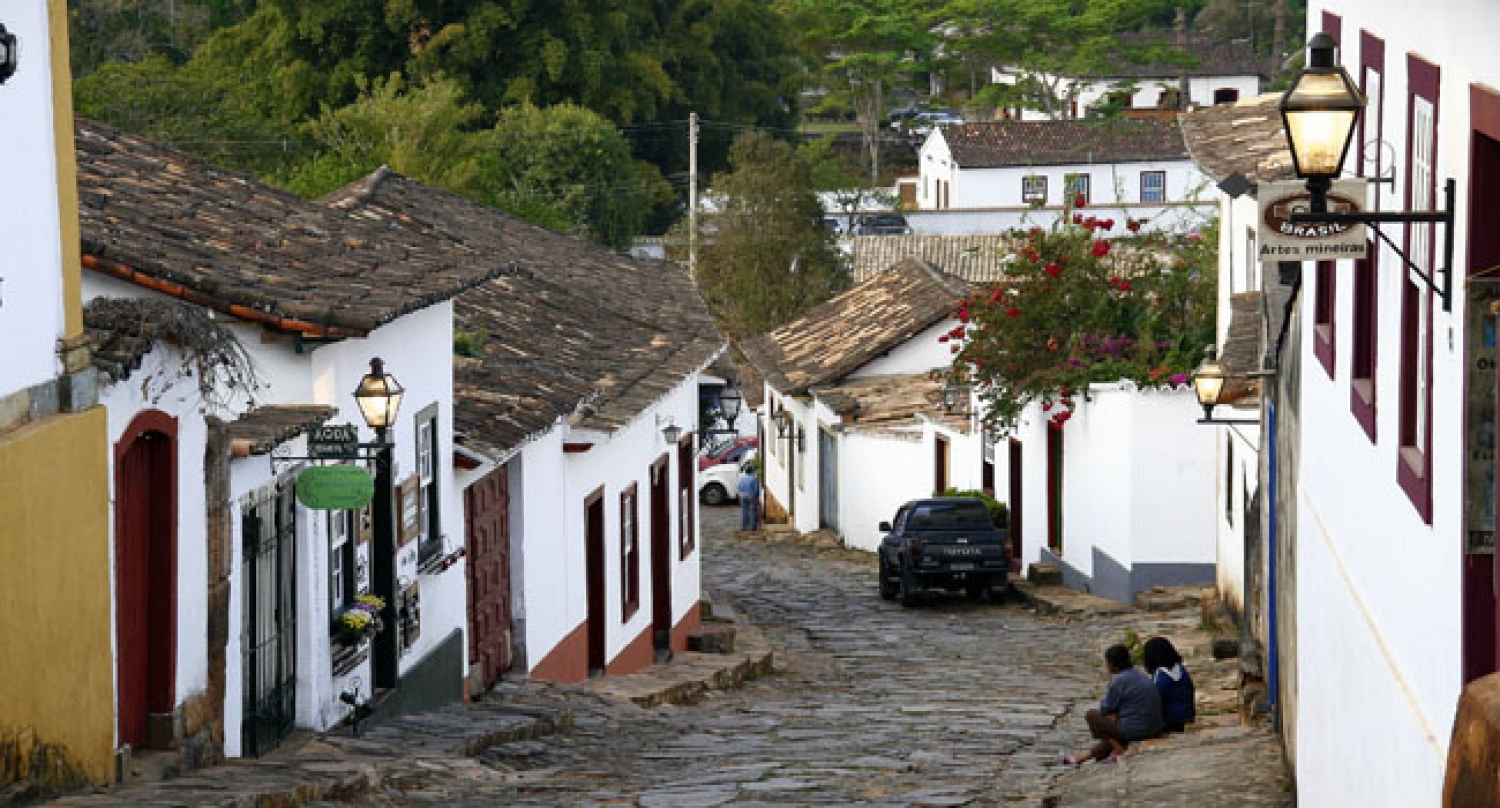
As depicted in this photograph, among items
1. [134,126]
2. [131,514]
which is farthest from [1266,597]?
[134,126]

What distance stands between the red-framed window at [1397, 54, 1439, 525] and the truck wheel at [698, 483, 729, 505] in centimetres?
3859

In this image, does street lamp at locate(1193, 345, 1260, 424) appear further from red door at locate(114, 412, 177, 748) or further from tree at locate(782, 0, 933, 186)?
tree at locate(782, 0, 933, 186)

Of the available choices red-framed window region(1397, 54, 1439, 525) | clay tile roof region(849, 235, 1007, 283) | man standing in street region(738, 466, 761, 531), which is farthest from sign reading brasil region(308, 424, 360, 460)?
clay tile roof region(849, 235, 1007, 283)

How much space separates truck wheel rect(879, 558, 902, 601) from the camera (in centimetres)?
2833

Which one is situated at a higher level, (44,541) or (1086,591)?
(44,541)

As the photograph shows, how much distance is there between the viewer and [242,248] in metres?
13.9

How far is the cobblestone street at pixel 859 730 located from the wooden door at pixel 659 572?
1.29m

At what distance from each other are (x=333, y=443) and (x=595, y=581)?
7815mm

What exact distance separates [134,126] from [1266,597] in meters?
27.8

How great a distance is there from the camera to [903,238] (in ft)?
193

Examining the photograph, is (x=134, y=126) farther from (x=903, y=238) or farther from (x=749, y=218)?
(x=903, y=238)

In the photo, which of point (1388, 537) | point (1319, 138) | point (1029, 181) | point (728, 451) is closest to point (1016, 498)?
point (728, 451)

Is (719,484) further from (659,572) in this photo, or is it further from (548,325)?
(548,325)

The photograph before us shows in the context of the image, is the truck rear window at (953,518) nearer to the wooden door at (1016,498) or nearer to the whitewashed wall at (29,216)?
the wooden door at (1016,498)
